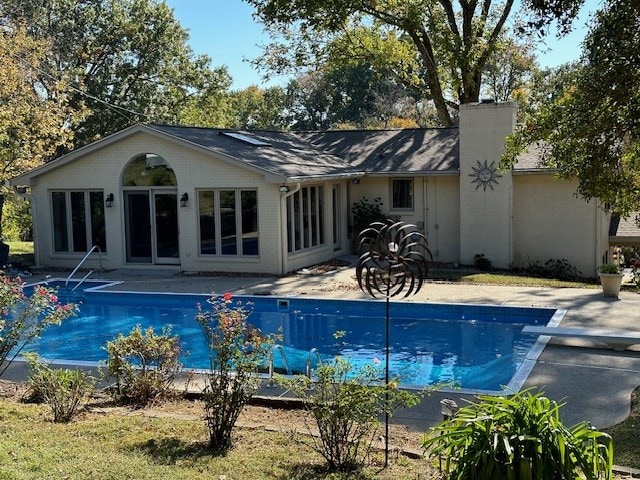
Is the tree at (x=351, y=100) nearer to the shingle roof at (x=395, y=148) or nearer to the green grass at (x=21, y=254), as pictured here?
the shingle roof at (x=395, y=148)

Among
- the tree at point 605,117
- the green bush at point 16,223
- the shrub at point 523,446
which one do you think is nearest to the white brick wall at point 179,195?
the tree at point 605,117

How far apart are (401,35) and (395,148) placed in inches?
310

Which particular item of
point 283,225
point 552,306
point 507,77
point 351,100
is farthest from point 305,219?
point 351,100

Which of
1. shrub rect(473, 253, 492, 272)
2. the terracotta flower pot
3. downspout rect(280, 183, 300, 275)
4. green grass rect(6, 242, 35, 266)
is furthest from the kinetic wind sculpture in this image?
green grass rect(6, 242, 35, 266)

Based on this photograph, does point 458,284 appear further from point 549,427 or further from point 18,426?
point 549,427

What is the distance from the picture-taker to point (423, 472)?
585 centimetres

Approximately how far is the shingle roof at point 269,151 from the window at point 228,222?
1.06 metres

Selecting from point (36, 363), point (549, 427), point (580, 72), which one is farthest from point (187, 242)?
point (549, 427)

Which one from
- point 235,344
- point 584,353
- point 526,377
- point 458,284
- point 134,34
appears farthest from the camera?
point 134,34

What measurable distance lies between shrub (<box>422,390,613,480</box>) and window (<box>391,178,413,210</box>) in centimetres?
1778

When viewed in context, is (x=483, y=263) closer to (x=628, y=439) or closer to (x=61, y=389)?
(x=628, y=439)

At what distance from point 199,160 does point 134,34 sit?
16.6 m

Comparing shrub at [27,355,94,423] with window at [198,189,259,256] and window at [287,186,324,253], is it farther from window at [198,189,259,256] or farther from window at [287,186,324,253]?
window at [287,186,324,253]

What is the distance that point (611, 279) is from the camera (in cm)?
1458
